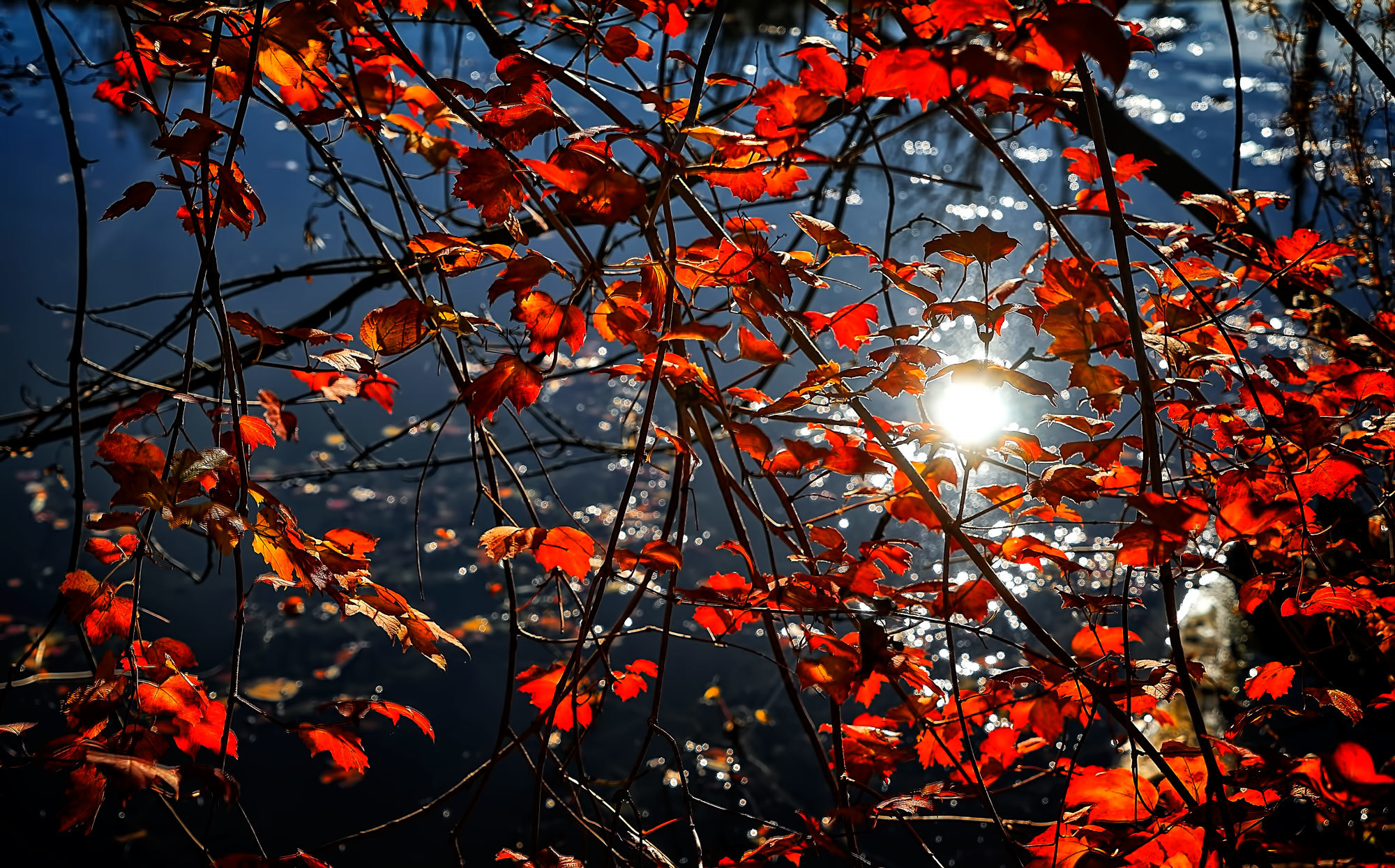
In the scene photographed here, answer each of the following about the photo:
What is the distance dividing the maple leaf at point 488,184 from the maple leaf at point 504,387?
0.19 meters

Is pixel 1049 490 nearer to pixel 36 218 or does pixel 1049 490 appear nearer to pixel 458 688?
pixel 458 688

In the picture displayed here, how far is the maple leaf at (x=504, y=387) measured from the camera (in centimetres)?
106

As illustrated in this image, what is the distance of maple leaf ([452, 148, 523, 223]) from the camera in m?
1.01

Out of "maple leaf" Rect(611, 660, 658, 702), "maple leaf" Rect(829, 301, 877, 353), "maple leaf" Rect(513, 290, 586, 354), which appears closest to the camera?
"maple leaf" Rect(513, 290, 586, 354)

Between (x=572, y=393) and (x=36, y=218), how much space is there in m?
6.39

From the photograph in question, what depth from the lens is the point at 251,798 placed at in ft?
12.2

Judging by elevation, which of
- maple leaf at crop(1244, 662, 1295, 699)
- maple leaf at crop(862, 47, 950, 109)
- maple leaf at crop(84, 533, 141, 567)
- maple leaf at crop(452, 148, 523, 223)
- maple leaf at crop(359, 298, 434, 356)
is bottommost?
maple leaf at crop(1244, 662, 1295, 699)

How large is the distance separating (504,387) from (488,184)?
0.84 feet

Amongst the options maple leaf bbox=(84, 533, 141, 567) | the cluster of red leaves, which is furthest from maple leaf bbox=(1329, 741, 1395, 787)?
maple leaf bbox=(84, 533, 141, 567)

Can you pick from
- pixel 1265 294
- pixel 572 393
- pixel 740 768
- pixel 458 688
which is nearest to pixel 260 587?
pixel 458 688

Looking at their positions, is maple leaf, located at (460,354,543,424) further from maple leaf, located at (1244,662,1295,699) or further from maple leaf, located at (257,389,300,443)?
maple leaf, located at (1244,662,1295,699)

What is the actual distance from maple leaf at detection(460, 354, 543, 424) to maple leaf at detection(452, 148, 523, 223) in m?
0.19

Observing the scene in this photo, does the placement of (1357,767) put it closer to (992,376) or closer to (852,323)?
(992,376)

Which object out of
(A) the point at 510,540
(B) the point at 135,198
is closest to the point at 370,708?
(A) the point at 510,540
